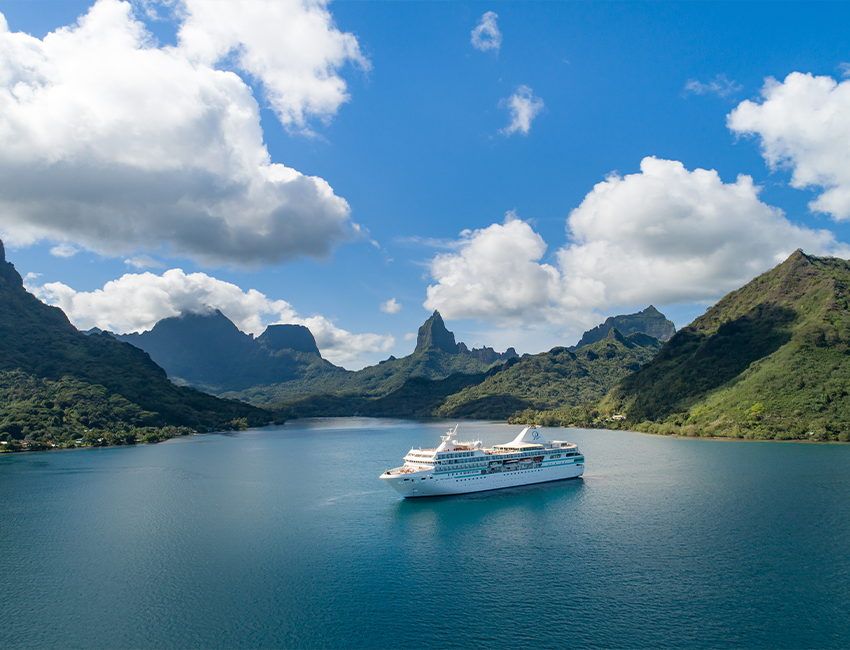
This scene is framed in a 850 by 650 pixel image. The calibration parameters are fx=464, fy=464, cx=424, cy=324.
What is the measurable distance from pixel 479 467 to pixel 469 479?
13.1 feet

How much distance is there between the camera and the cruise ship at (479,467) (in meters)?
96.9

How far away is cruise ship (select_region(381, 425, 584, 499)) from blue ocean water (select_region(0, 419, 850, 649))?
11.5 feet

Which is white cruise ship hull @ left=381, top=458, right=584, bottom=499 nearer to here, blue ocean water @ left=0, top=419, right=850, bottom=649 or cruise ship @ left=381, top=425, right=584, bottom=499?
cruise ship @ left=381, top=425, right=584, bottom=499

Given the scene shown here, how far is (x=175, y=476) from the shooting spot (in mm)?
129000

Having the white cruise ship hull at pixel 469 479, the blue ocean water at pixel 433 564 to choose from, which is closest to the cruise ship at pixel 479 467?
the white cruise ship hull at pixel 469 479

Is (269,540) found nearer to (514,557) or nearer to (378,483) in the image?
(514,557)

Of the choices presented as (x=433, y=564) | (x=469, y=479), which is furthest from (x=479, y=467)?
(x=433, y=564)

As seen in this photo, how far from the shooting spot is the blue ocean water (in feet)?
146

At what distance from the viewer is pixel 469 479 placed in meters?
103

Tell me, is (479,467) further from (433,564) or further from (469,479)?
(433,564)

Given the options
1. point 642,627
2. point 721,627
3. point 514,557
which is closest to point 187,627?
point 514,557

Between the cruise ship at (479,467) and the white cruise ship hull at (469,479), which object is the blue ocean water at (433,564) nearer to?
the white cruise ship hull at (469,479)

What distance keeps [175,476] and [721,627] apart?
13004cm

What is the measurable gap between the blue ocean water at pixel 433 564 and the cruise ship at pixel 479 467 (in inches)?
138
